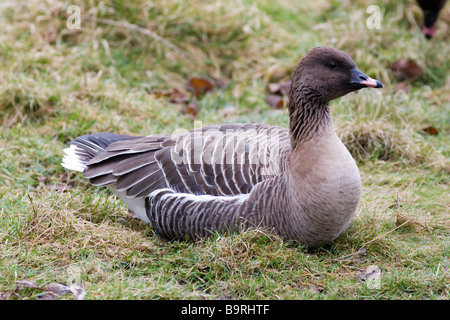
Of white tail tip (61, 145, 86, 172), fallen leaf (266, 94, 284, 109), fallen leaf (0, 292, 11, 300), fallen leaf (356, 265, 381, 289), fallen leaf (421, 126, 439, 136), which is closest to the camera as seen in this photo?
fallen leaf (0, 292, 11, 300)

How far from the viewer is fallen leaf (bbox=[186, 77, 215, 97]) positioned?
8281mm

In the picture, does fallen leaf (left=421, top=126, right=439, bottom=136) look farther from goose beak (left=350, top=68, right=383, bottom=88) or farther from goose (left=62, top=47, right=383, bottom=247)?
goose beak (left=350, top=68, right=383, bottom=88)

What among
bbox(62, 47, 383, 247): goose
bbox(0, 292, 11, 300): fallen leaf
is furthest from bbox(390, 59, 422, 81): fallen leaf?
bbox(0, 292, 11, 300): fallen leaf

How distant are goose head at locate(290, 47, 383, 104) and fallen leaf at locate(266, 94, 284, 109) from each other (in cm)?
331

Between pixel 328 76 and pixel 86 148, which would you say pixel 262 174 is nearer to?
pixel 328 76

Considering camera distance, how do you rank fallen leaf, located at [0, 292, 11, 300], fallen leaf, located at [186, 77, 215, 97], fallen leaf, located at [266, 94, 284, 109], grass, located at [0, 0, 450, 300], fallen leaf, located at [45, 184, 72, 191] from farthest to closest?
fallen leaf, located at [186, 77, 215, 97] → fallen leaf, located at [266, 94, 284, 109] → fallen leaf, located at [45, 184, 72, 191] → grass, located at [0, 0, 450, 300] → fallen leaf, located at [0, 292, 11, 300]

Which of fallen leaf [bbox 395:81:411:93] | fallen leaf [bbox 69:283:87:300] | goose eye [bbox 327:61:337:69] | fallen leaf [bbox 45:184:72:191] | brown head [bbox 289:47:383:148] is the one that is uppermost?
goose eye [bbox 327:61:337:69]

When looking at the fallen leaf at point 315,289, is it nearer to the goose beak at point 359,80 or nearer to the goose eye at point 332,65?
the goose beak at point 359,80

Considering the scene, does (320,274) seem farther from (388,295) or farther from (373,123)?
(373,123)

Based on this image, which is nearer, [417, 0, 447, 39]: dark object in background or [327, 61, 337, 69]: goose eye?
[327, 61, 337, 69]: goose eye

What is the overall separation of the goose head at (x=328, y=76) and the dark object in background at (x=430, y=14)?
16.4 ft
